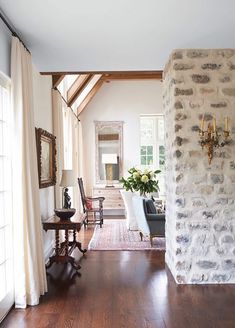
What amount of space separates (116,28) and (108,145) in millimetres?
6903

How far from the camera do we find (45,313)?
3305 millimetres

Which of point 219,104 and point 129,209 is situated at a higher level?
point 219,104

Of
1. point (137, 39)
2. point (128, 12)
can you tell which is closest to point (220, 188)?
point (137, 39)

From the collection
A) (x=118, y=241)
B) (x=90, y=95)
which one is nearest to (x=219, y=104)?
(x=118, y=241)

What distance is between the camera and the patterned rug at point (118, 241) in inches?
237

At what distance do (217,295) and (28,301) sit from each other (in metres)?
2.07

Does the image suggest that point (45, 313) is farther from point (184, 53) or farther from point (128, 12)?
point (184, 53)

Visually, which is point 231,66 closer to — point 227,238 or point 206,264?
point 227,238

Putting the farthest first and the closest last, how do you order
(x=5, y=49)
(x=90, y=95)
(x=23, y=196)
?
(x=90, y=95), (x=23, y=196), (x=5, y=49)

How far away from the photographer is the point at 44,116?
5387 millimetres

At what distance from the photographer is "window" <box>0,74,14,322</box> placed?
10.8 feet

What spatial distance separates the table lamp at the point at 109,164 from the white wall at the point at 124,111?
0.44 meters

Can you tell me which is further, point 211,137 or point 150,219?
point 150,219

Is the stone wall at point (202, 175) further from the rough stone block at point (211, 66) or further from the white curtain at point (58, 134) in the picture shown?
the white curtain at point (58, 134)
